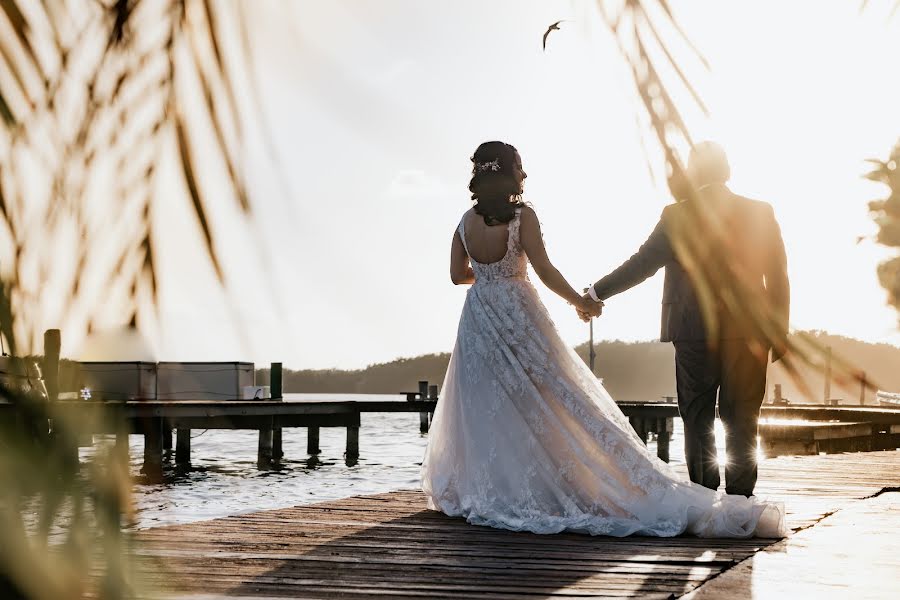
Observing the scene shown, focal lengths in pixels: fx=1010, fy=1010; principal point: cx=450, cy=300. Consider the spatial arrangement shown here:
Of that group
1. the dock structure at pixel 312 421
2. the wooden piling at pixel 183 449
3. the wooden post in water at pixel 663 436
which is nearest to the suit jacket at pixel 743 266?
the dock structure at pixel 312 421

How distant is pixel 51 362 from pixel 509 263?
4565 millimetres

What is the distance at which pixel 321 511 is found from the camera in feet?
17.8

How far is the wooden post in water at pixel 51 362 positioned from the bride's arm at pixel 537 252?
447 centimetres

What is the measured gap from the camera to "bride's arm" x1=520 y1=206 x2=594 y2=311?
5.23 metres

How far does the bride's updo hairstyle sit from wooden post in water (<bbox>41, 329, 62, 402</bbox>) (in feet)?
14.5

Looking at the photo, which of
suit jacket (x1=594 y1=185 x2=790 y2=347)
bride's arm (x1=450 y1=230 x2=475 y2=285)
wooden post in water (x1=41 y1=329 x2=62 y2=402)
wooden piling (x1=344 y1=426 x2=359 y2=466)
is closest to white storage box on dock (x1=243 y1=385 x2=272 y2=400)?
wooden piling (x1=344 y1=426 x2=359 y2=466)

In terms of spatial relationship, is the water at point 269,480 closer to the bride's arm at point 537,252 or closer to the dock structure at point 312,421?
the dock structure at point 312,421

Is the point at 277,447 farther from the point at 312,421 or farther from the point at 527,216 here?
the point at 527,216

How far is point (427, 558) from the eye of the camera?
3.76m

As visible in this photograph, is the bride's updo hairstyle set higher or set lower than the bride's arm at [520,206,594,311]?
higher

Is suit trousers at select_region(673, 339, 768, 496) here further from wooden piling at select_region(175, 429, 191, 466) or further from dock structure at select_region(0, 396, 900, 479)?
wooden piling at select_region(175, 429, 191, 466)

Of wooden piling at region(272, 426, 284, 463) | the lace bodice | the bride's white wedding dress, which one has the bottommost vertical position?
wooden piling at region(272, 426, 284, 463)

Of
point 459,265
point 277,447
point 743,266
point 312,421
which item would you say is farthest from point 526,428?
point 277,447

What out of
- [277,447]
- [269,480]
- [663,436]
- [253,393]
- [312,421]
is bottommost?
[269,480]
